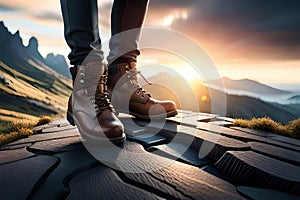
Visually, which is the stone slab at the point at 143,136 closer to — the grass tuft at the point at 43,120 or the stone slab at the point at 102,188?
the stone slab at the point at 102,188

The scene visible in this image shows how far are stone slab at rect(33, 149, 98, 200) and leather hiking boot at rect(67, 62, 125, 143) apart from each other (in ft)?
0.40

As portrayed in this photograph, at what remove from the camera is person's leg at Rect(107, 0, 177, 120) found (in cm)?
170

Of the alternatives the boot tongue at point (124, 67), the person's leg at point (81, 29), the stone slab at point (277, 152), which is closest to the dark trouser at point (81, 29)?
the person's leg at point (81, 29)

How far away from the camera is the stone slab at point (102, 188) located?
671 millimetres

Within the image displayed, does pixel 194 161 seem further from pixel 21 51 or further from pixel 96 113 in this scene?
pixel 21 51

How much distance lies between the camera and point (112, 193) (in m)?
0.69

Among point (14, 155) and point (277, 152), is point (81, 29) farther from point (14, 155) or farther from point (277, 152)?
point (277, 152)

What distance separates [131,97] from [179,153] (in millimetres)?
717

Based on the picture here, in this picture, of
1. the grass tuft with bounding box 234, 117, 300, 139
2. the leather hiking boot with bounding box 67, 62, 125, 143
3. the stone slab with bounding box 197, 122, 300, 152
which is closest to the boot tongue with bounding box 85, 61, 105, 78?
the leather hiking boot with bounding box 67, 62, 125, 143

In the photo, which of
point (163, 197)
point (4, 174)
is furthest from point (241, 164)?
point (4, 174)

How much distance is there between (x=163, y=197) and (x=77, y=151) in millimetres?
551

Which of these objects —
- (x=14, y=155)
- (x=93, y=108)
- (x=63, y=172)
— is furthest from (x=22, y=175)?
(x=93, y=108)

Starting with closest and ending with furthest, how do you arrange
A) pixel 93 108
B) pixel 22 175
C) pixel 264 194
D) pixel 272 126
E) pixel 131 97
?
pixel 264 194 → pixel 22 175 → pixel 93 108 → pixel 272 126 → pixel 131 97

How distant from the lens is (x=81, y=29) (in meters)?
1.24
